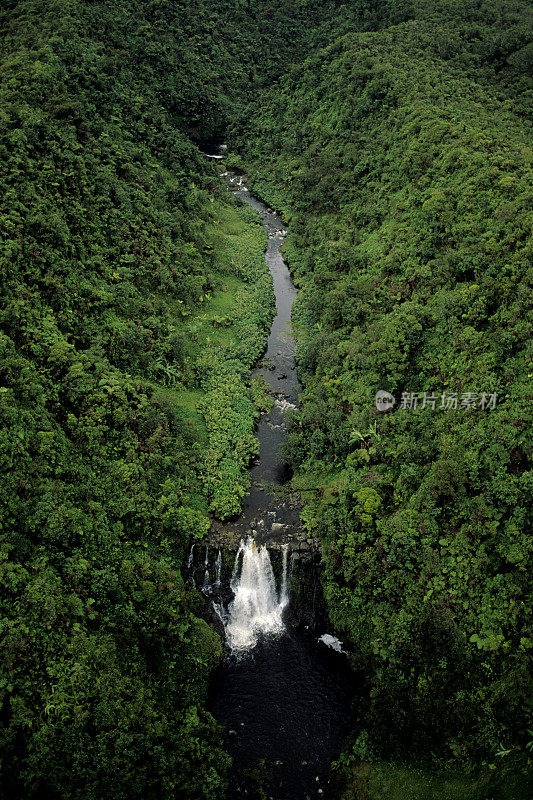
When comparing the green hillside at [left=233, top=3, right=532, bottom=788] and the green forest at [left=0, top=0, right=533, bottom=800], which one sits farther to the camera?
the green hillside at [left=233, top=3, right=532, bottom=788]

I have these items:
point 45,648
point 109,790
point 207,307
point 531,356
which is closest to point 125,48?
point 207,307

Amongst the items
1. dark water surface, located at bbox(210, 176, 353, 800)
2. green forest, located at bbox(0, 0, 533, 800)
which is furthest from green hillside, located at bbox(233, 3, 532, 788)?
dark water surface, located at bbox(210, 176, 353, 800)

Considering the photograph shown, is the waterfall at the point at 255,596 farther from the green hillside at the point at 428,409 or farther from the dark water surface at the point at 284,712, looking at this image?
the green hillside at the point at 428,409

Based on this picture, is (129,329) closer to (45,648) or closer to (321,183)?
(45,648)

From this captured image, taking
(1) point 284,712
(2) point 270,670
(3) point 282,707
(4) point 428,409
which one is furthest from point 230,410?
(1) point 284,712

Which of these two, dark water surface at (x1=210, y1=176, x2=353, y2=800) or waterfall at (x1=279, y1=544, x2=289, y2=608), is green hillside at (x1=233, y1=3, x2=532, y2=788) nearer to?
dark water surface at (x1=210, y1=176, x2=353, y2=800)

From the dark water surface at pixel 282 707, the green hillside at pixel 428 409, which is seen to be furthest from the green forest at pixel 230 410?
the dark water surface at pixel 282 707

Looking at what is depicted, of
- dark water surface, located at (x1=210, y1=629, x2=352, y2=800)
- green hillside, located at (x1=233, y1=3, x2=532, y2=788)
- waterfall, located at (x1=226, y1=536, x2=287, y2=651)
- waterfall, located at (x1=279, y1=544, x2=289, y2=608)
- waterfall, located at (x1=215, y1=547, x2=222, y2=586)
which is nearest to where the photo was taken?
green hillside, located at (x1=233, y1=3, x2=532, y2=788)

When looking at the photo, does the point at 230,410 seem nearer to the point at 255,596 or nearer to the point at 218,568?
the point at 218,568
